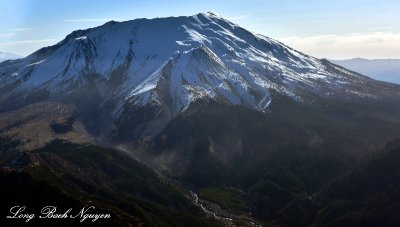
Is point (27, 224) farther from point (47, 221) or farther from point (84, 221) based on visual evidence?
point (84, 221)

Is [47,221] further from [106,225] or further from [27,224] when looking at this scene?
[106,225]

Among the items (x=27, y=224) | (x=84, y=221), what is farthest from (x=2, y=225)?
(x=84, y=221)

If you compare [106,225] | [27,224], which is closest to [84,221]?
[106,225]

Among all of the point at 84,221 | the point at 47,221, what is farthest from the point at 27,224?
the point at 84,221

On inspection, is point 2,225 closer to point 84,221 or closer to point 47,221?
point 47,221

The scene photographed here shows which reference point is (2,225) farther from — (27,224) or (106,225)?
(106,225)

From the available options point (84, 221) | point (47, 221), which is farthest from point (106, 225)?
point (47, 221)
